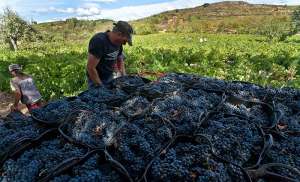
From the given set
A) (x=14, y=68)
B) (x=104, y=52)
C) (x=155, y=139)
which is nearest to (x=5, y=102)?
(x=14, y=68)

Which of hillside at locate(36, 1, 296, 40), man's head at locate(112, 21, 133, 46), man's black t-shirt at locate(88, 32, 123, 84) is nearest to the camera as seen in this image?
man's head at locate(112, 21, 133, 46)

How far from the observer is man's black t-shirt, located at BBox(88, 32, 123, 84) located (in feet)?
19.4

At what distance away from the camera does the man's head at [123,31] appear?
5.79 metres

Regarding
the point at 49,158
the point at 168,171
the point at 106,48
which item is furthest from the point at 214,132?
the point at 106,48

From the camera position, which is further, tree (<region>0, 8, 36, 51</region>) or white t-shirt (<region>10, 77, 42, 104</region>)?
tree (<region>0, 8, 36, 51</region>)

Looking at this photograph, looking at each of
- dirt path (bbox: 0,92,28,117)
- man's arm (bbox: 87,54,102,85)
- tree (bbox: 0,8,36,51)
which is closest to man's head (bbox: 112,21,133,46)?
man's arm (bbox: 87,54,102,85)

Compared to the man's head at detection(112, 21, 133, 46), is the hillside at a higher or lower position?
lower

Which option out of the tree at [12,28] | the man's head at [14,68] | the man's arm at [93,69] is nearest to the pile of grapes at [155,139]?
the man's arm at [93,69]

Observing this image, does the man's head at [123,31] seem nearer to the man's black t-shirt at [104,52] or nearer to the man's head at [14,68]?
the man's black t-shirt at [104,52]

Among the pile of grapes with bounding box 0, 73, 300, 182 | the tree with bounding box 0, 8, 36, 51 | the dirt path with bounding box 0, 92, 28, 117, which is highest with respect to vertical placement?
the pile of grapes with bounding box 0, 73, 300, 182

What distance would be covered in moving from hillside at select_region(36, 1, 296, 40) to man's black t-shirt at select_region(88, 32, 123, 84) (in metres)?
81.0

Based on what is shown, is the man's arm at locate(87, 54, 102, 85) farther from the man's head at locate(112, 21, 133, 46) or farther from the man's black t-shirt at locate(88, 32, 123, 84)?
the man's head at locate(112, 21, 133, 46)

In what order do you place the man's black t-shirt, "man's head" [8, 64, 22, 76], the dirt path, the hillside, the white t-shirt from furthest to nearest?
1. the hillside
2. the dirt path
3. the white t-shirt
4. "man's head" [8, 64, 22, 76]
5. the man's black t-shirt

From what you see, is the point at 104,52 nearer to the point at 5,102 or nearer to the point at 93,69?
the point at 93,69
